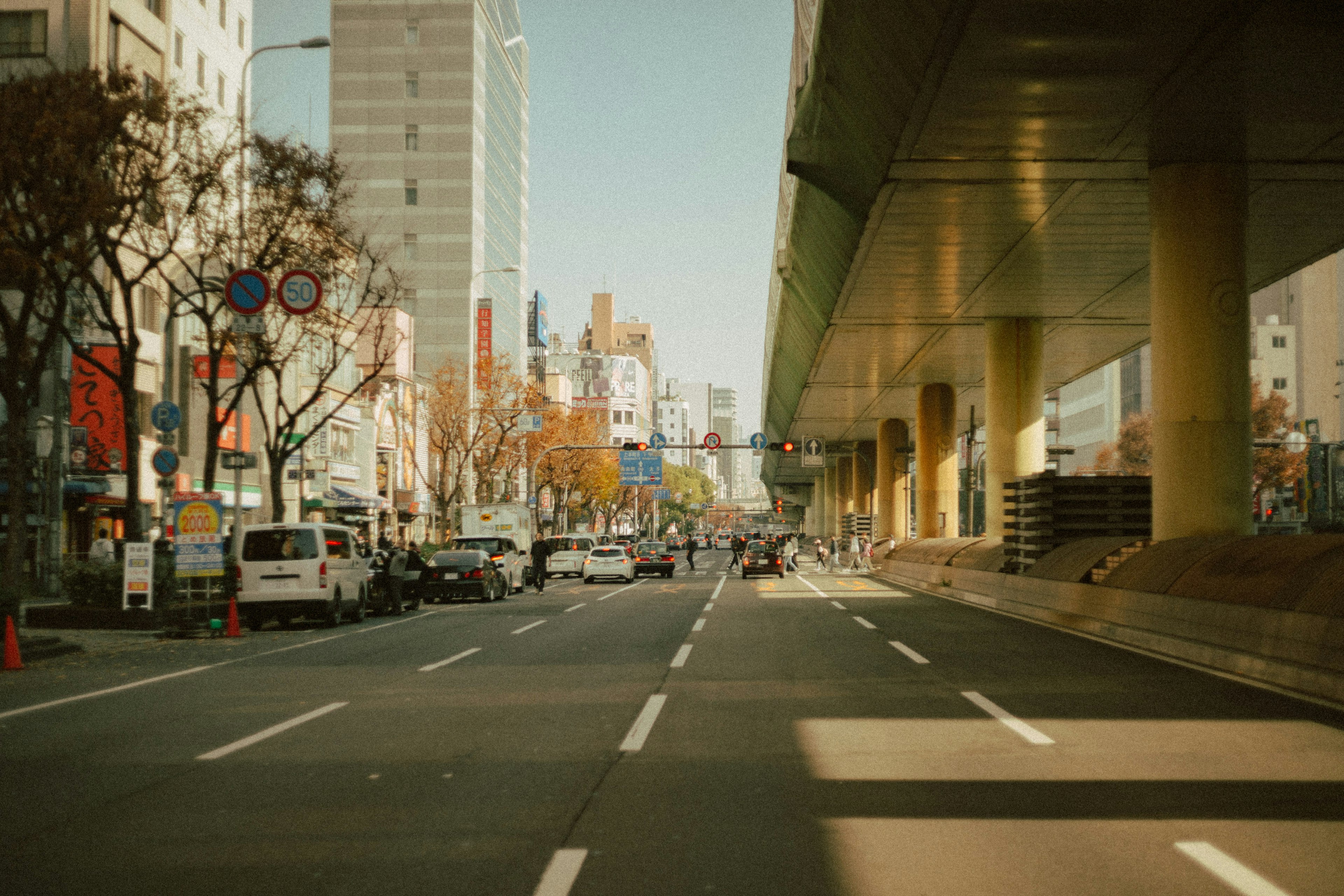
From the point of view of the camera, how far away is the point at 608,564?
143ft

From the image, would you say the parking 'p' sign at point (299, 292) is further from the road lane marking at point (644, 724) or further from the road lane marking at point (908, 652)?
the road lane marking at point (644, 724)

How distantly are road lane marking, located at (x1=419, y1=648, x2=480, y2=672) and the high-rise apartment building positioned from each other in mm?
74037

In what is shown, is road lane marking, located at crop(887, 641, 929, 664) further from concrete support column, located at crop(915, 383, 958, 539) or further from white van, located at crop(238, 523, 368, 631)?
concrete support column, located at crop(915, 383, 958, 539)

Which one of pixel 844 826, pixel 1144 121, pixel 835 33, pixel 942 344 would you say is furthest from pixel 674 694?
pixel 942 344

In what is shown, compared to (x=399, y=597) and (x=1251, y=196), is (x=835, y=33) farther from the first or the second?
(x=399, y=597)

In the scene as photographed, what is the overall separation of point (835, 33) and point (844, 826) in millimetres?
11078

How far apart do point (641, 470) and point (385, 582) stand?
4760 centimetres

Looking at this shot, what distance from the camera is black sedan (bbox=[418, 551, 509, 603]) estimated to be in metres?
30.1

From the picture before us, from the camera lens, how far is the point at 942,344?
37500 mm

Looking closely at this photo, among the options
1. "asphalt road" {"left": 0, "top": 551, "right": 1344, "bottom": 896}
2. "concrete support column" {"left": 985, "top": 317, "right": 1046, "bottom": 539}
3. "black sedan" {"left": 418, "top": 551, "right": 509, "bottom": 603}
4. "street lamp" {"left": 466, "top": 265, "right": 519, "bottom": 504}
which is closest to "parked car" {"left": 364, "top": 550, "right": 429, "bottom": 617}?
"black sedan" {"left": 418, "top": 551, "right": 509, "bottom": 603}

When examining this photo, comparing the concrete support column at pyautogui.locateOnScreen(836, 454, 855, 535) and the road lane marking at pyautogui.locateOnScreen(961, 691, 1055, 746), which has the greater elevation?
the concrete support column at pyautogui.locateOnScreen(836, 454, 855, 535)

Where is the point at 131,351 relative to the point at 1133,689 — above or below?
above

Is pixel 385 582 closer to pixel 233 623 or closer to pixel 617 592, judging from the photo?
pixel 233 623

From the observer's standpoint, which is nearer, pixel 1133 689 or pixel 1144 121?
pixel 1133 689
